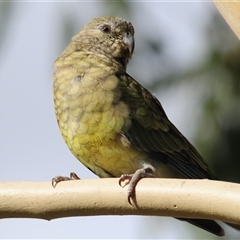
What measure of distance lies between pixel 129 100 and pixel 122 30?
603 mm

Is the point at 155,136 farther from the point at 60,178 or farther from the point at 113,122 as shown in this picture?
the point at 60,178

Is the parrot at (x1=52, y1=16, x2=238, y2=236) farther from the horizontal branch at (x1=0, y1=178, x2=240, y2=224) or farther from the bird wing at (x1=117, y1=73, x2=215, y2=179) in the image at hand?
the horizontal branch at (x1=0, y1=178, x2=240, y2=224)

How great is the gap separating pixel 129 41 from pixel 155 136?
623 mm

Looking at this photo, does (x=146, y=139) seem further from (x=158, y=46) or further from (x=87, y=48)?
(x=158, y=46)

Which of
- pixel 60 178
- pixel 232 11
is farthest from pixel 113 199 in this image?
pixel 232 11

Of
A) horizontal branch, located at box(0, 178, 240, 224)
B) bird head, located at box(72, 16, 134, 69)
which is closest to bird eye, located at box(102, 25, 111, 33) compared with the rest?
bird head, located at box(72, 16, 134, 69)

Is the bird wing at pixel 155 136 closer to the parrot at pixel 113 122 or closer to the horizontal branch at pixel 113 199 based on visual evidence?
the parrot at pixel 113 122

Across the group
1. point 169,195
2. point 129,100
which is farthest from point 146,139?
point 169,195

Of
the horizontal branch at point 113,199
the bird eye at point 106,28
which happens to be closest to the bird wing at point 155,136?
the bird eye at point 106,28

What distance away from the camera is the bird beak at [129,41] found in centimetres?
377

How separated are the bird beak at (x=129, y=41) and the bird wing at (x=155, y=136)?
0.96 ft

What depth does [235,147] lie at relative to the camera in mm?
3980

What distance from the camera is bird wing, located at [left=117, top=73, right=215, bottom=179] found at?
3.36 m

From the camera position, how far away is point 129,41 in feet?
12.4
